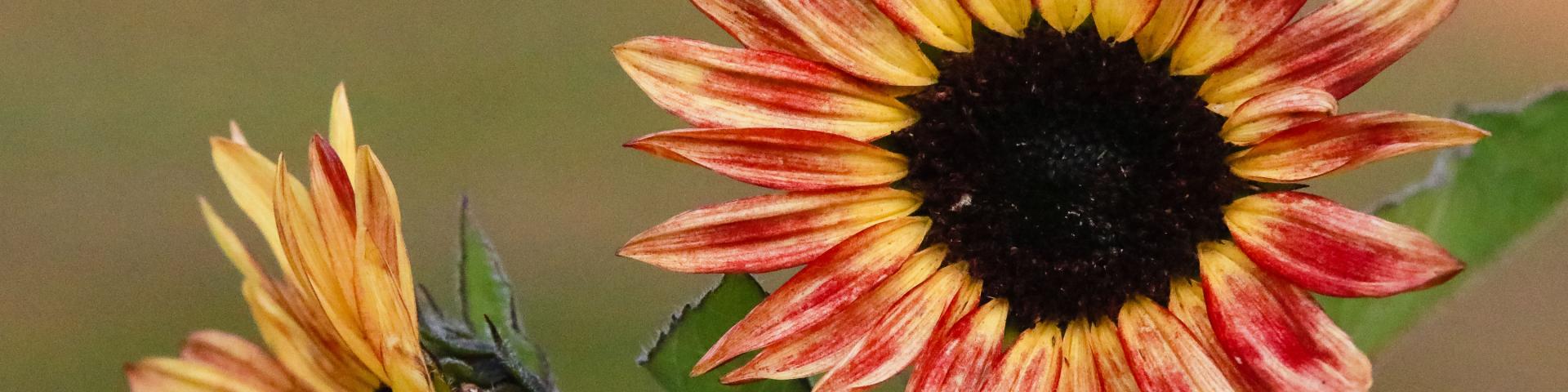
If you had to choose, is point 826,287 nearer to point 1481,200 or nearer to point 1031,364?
point 1031,364

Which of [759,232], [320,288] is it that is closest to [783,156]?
[759,232]

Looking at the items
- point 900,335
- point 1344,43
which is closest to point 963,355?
point 900,335

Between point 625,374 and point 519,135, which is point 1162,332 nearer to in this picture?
point 625,374

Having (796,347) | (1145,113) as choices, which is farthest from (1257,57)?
(796,347)

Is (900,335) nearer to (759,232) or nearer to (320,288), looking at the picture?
(759,232)

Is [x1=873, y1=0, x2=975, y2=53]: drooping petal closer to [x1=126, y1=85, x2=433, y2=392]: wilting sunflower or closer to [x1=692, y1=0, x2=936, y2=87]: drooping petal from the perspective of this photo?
[x1=692, y1=0, x2=936, y2=87]: drooping petal
